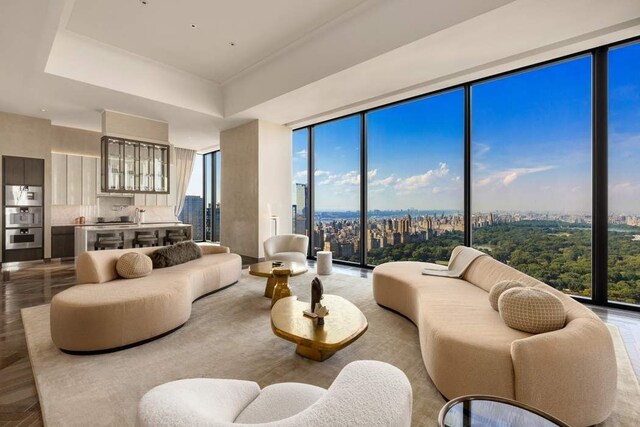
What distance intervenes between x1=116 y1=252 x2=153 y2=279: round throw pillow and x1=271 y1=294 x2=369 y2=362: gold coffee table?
1737mm

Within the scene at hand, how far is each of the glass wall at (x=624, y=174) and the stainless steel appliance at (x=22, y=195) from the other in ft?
33.2

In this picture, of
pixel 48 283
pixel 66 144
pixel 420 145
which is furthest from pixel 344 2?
pixel 66 144

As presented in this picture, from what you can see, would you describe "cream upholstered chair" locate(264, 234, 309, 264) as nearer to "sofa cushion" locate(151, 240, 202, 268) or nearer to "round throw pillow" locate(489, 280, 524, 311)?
"sofa cushion" locate(151, 240, 202, 268)

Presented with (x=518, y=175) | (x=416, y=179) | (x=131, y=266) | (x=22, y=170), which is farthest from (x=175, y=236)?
(x=518, y=175)

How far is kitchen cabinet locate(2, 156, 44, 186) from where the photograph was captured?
6.27m

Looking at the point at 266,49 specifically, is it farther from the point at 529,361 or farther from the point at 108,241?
the point at 529,361

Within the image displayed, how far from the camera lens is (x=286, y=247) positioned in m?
5.74

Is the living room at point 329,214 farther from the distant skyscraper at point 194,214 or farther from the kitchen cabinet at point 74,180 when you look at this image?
the distant skyscraper at point 194,214

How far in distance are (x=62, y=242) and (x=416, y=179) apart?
7912 mm

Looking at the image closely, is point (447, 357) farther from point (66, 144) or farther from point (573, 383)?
point (66, 144)

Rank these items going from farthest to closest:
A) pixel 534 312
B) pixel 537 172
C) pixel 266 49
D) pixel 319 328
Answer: pixel 266 49, pixel 537 172, pixel 319 328, pixel 534 312

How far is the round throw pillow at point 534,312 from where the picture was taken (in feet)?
6.28

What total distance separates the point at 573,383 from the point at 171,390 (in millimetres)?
1970

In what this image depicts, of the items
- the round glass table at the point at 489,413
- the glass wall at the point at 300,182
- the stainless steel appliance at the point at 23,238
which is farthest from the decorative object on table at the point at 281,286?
the stainless steel appliance at the point at 23,238
